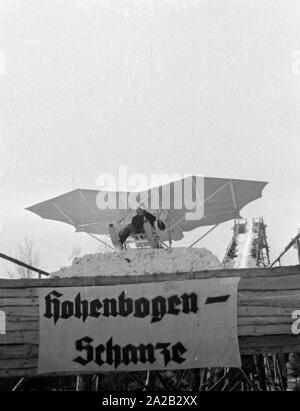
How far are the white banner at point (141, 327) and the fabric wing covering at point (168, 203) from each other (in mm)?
5363

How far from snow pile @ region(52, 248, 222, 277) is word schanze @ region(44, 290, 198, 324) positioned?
2.27 m

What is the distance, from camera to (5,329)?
6.62m

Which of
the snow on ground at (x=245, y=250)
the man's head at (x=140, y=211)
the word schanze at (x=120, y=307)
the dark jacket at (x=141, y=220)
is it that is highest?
the man's head at (x=140, y=211)

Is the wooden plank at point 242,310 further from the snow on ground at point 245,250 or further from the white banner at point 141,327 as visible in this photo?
the snow on ground at point 245,250

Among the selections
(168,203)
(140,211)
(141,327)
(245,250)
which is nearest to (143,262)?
(141,327)

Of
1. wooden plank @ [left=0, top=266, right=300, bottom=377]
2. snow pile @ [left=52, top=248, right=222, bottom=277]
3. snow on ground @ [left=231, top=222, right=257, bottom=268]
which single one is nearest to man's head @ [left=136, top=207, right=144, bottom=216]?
snow pile @ [left=52, top=248, right=222, bottom=277]

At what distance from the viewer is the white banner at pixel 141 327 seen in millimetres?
6422

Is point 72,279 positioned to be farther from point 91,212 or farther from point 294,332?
point 91,212

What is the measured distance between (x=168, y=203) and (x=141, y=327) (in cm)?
697

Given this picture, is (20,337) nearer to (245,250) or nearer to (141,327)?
(141,327)

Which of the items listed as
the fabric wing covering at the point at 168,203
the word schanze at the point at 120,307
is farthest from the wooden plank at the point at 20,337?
the fabric wing covering at the point at 168,203

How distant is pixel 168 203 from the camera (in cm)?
1324
